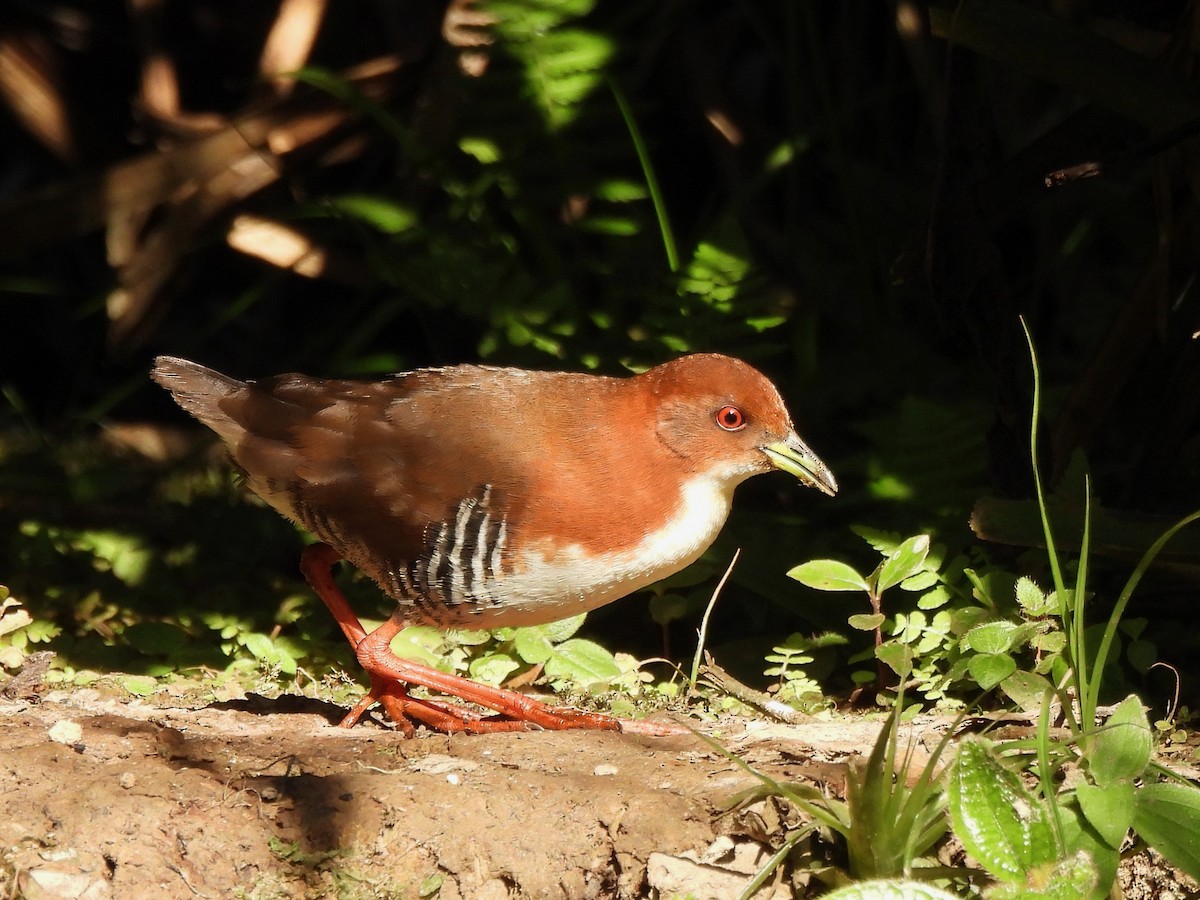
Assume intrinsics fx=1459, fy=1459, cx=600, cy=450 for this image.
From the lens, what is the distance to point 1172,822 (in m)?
3.01

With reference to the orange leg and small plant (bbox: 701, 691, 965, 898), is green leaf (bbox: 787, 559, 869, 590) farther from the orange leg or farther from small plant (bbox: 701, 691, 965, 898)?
small plant (bbox: 701, 691, 965, 898)

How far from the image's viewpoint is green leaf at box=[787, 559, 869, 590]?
3.99 metres

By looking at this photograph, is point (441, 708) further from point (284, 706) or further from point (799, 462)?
point (799, 462)

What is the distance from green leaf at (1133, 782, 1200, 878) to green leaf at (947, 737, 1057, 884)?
0.25 m

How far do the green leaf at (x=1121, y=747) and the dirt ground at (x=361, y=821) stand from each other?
2.01 ft

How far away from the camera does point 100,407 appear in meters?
5.94

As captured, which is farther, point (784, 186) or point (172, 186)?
point (784, 186)

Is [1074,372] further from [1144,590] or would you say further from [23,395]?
[23,395]

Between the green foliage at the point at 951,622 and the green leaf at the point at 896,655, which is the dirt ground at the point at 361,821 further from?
the green foliage at the point at 951,622

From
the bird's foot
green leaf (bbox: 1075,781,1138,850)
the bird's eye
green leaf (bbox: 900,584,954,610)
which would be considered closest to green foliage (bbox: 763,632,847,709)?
green leaf (bbox: 900,584,954,610)

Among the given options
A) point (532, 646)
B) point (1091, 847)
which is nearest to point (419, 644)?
point (532, 646)

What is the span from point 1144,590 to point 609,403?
175 cm

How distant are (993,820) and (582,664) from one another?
6.05 ft

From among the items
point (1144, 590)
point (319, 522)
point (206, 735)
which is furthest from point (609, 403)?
point (1144, 590)
